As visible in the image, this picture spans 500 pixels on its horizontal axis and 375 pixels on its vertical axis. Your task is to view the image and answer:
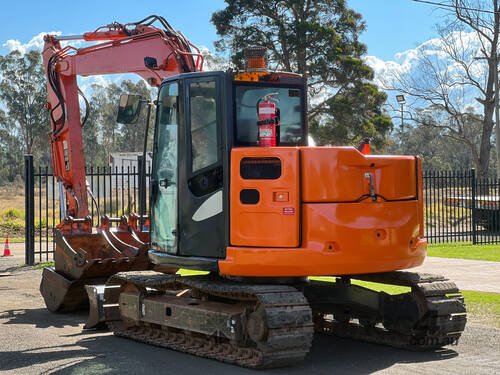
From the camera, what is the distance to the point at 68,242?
431 inches

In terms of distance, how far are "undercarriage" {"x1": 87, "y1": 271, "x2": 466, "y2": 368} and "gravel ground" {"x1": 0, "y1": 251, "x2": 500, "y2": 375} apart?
0.15m

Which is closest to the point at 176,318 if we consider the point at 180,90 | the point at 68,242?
the point at 180,90

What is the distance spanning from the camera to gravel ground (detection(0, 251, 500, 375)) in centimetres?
702

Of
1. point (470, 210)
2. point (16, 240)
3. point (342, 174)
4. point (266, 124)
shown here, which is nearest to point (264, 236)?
point (342, 174)

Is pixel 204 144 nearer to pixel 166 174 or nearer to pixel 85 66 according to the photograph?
pixel 166 174

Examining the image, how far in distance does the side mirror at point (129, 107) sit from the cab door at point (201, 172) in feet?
2.26

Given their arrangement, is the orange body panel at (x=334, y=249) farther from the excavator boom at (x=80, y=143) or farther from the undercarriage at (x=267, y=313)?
the excavator boom at (x=80, y=143)

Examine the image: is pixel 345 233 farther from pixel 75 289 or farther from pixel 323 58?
pixel 323 58

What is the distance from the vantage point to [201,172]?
763 cm

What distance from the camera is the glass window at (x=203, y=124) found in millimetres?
7547

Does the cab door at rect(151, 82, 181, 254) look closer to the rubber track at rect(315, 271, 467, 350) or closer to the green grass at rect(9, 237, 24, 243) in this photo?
the rubber track at rect(315, 271, 467, 350)

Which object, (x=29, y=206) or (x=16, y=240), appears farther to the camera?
(x=16, y=240)

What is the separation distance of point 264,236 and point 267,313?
0.79 metres

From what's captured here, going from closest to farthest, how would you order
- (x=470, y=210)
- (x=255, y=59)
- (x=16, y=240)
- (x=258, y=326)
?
(x=258, y=326) < (x=255, y=59) < (x=470, y=210) < (x=16, y=240)
